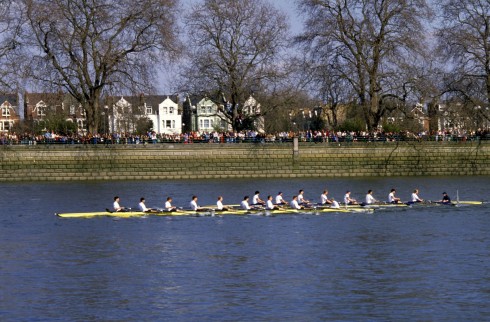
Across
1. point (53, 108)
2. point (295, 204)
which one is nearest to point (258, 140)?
point (295, 204)

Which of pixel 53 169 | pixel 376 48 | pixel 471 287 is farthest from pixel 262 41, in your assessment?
pixel 471 287

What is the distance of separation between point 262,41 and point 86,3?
48.8ft

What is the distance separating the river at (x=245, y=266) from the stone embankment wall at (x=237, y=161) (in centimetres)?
1505

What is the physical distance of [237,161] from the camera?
72938 millimetres

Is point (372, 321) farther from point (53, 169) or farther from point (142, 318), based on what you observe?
point (53, 169)

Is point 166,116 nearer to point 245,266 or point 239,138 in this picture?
point 239,138

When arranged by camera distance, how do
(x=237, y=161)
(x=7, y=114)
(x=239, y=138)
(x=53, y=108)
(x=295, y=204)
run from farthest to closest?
(x=7, y=114) < (x=53, y=108) < (x=239, y=138) < (x=237, y=161) < (x=295, y=204)

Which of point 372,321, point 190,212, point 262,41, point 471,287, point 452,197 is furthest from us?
point 262,41

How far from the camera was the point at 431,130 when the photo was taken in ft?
276

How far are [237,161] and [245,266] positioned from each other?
3735cm

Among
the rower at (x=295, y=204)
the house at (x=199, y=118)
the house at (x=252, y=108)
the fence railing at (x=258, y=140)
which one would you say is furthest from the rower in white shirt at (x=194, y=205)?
the house at (x=199, y=118)

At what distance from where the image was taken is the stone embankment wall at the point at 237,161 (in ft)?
236

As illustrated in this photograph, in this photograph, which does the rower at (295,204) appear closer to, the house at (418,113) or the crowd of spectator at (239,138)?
the crowd of spectator at (239,138)

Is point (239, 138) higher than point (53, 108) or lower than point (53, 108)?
lower
